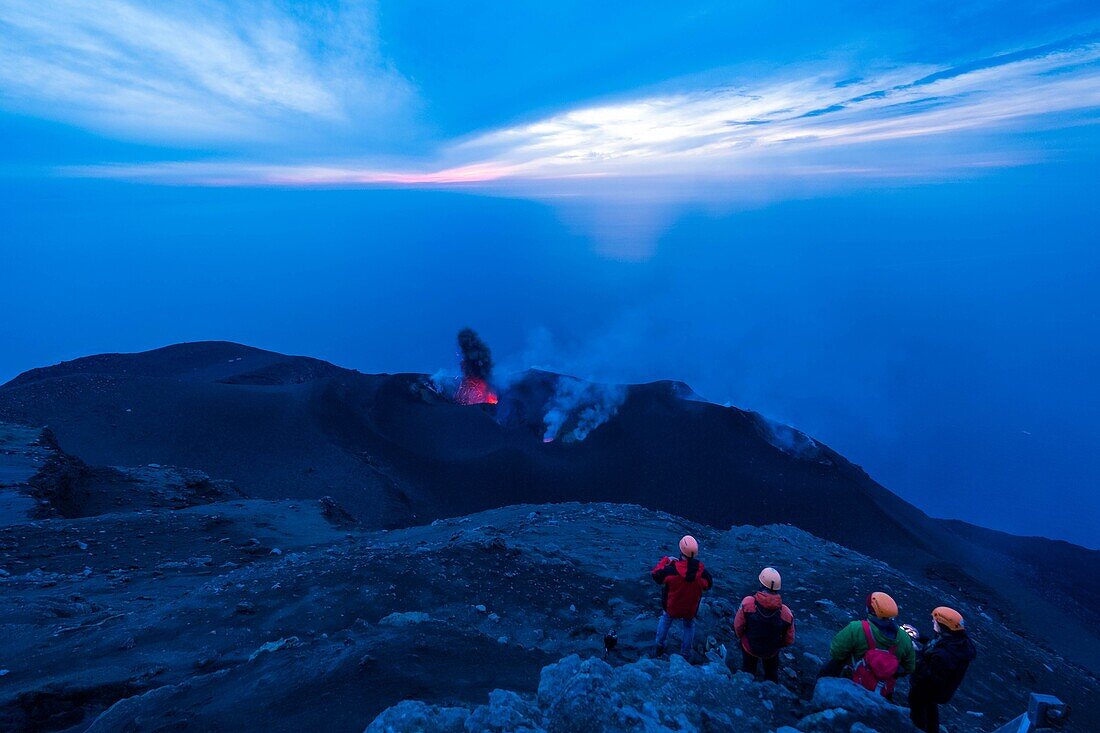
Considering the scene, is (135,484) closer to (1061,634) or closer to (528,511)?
(528,511)

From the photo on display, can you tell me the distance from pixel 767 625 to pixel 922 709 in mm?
1443

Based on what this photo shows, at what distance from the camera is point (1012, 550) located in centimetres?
2873

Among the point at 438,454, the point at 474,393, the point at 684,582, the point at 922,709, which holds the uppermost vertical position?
the point at 684,582

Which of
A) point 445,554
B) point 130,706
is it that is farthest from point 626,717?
point 445,554

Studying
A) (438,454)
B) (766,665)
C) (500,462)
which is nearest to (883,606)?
(766,665)

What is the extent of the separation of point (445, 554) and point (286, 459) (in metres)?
16.6

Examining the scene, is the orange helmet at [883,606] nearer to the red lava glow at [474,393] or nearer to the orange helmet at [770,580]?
the orange helmet at [770,580]

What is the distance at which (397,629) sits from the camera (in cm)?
625

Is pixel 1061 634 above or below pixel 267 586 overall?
below

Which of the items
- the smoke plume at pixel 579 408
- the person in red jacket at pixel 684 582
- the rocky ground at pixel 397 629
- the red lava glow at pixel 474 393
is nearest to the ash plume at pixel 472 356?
the red lava glow at pixel 474 393

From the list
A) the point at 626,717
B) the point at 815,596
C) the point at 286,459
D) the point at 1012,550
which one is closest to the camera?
the point at 626,717

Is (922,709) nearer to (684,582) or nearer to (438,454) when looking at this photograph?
(684,582)

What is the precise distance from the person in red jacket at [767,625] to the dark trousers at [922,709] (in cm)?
105

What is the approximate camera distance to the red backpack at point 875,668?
4902 millimetres
